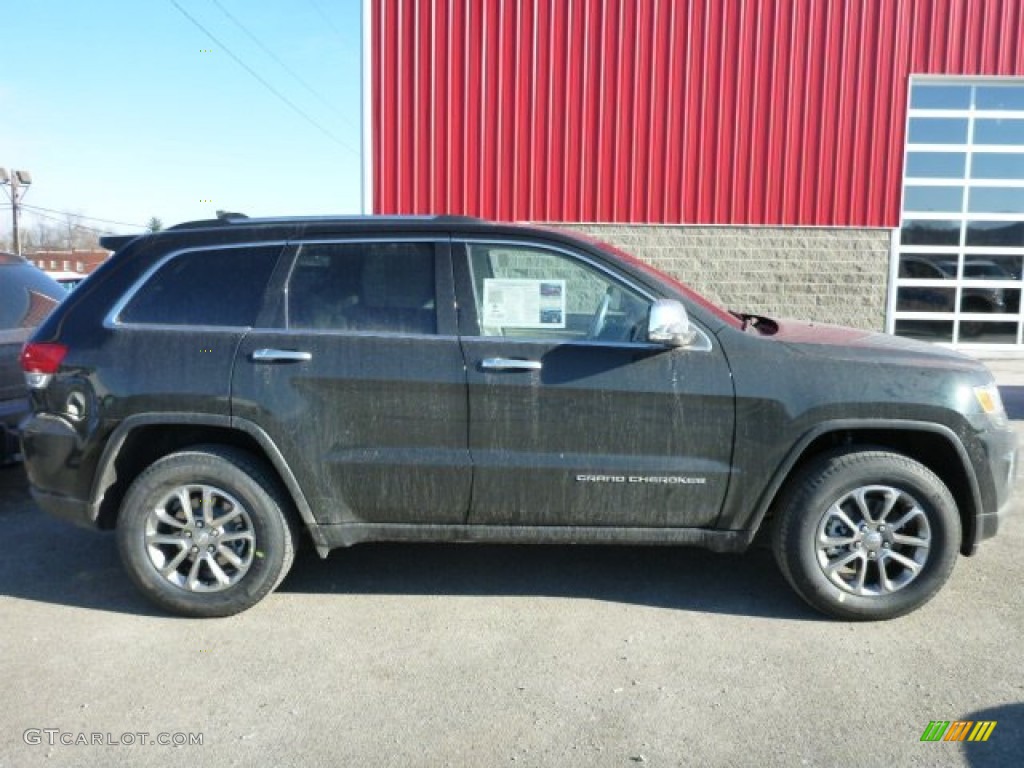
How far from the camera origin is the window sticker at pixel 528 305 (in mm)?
3748

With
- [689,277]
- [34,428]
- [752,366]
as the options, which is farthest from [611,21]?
[34,428]

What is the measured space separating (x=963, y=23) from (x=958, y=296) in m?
3.70

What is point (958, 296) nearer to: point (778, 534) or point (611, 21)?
point (611, 21)

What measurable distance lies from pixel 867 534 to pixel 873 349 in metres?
0.84

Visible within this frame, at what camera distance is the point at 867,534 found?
364 centimetres

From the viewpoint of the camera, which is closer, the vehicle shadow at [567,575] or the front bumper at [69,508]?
the front bumper at [69,508]

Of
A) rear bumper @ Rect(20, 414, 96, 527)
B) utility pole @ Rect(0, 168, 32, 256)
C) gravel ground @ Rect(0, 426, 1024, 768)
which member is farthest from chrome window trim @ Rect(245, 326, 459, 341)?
utility pole @ Rect(0, 168, 32, 256)

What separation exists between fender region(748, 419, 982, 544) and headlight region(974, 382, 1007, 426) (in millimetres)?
215

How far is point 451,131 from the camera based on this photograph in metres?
11.1

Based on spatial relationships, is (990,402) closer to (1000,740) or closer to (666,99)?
(1000,740)

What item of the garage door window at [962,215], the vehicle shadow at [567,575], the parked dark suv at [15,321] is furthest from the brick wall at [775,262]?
the vehicle shadow at [567,575]

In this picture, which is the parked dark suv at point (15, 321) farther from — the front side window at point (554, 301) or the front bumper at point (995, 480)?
the front bumper at point (995, 480)

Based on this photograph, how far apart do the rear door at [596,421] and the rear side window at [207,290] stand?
1012 mm

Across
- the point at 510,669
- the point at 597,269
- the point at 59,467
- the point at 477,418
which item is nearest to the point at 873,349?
the point at 597,269
